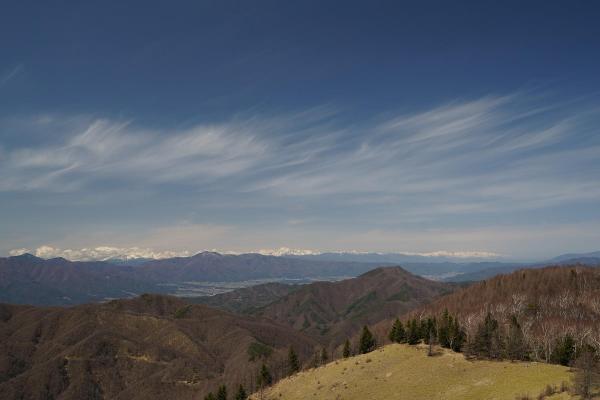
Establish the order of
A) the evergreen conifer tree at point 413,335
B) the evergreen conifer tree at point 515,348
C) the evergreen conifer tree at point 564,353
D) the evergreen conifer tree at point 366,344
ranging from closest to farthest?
the evergreen conifer tree at point 564,353
the evergreen conifer tree at point 515,348
the evergreen conifer tree at point 413,335
the evergreen conifer tree at point 366,344

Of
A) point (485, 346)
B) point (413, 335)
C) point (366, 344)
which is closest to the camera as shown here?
point (485, 346)

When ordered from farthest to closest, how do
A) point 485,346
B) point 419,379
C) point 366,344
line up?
point 366,344 < point 485,346 < point 419,379

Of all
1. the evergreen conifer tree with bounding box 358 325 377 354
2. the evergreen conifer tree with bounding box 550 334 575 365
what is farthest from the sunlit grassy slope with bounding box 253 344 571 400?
the evergreen conifer tree with bounding box 550 334 575 365

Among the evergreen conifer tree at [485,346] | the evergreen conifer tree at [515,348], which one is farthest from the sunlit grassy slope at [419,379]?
the evergreen conifer tree at [515,348]

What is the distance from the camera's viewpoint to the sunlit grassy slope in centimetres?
6234

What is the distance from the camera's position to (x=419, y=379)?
8075 centimetres

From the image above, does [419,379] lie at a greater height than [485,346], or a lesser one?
lesser

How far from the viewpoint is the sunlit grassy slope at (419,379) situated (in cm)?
6234

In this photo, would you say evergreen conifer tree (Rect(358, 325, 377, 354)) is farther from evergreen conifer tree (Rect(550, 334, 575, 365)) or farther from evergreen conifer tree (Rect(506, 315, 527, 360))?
evergreen conifer tree (Rect(550, 334, 575, 365))

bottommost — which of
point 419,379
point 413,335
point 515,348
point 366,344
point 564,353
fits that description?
point 366,344

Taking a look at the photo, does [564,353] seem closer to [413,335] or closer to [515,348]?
[515,348]

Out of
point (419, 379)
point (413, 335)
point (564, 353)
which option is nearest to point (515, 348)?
point (564, 353)

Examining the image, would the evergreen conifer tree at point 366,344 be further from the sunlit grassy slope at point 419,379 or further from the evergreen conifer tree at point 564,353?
the evergreen conifer tree at point 564,353

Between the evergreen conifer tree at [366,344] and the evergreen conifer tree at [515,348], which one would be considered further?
the evergreen conifer tree at [366,344]
